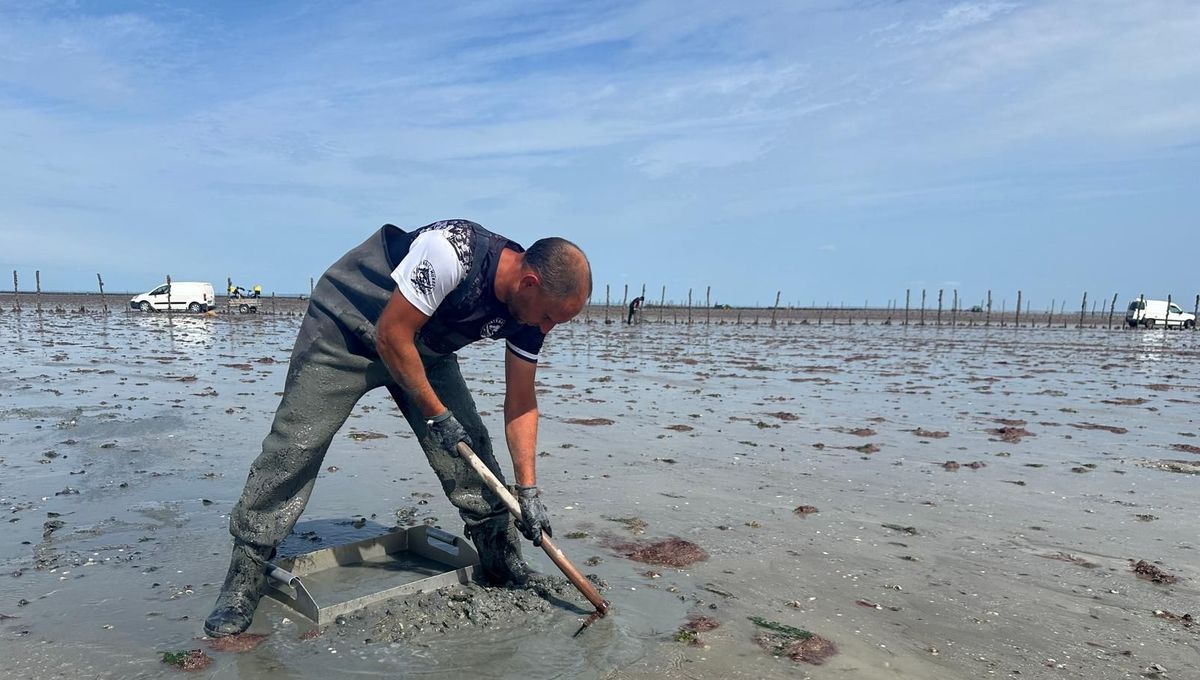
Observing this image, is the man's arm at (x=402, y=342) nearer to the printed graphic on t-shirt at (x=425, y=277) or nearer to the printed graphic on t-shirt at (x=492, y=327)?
the printed graphic on t-shirt at (x=425, y=277)

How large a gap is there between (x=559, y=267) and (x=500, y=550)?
1.77 metres

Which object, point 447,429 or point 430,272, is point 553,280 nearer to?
point 430,272

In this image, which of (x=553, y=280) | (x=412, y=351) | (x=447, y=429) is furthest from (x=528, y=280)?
(x=447, y=429)

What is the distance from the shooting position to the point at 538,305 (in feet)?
11.2

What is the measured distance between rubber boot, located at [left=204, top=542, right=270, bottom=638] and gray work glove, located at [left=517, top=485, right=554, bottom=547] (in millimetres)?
1330

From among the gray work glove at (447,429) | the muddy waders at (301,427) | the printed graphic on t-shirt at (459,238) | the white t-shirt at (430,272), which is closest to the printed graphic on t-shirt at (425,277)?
the white t-shirt at (430,272)

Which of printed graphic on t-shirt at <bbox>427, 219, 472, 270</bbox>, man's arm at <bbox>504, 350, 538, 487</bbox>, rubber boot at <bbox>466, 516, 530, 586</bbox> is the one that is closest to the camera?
printed graphic on t-shirt at <bbox>427, 219, 472, 270</bbox>

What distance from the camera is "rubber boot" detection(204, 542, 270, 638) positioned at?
11.7 feet

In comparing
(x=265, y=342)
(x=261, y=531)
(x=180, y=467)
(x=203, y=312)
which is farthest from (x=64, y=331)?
(x=261, y=531)

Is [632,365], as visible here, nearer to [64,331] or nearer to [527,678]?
[527,678]

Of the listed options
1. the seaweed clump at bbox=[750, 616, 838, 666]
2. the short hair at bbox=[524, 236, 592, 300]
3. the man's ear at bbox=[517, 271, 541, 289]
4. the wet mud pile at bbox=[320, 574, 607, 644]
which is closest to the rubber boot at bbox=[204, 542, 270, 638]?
the wet mud pile at bbox=[320, 574, 607, 644]

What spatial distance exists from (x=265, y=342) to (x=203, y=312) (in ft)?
77.0

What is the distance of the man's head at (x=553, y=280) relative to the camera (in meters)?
3.33

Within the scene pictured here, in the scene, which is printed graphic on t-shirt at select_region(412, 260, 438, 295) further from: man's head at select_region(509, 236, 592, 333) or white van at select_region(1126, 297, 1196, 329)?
white van at select_region(1126, 297, 1196, 329)
